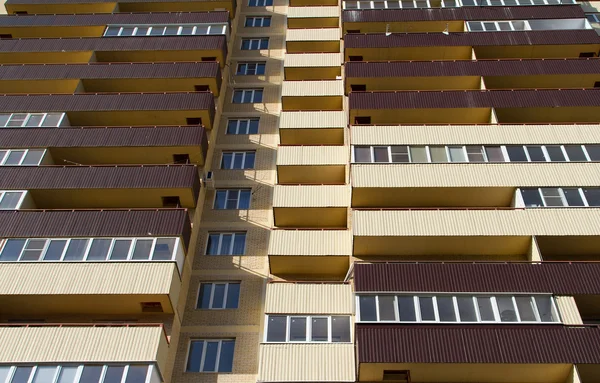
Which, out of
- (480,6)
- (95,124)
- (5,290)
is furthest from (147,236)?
(480,6)

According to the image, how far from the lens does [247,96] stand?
34281 mm

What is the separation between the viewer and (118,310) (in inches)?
818

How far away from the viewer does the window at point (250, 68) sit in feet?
119

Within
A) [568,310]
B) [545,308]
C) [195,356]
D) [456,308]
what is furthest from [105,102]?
[568,310]

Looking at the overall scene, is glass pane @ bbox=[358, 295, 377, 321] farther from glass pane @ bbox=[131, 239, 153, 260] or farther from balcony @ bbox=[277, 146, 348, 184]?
balcony @ bbox=[277, 146, 348, 184]

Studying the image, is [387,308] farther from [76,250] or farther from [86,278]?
[76,250]

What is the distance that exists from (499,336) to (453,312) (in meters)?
1.64

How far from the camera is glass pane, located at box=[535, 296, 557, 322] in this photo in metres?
18.4

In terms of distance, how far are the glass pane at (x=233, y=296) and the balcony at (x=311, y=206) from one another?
3.35m

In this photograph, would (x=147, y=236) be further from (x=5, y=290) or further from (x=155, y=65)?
(x=155, y=65)

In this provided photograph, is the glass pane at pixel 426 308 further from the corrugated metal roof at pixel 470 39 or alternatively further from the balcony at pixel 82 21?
the balcony at pixel 82 21

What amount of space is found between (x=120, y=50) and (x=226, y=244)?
15285 mm

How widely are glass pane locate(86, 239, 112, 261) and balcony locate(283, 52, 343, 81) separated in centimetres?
1661

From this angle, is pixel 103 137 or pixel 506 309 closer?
pixel 506 309
